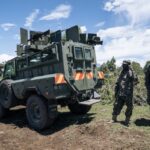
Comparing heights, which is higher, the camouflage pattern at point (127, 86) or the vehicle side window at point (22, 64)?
the vehicle side window at point (22, 64)

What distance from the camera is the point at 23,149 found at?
25.6 feet

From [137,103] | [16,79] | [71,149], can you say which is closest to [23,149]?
[71,149]

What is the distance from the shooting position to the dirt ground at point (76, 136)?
7.26 m

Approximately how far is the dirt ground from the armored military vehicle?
0.50 metres

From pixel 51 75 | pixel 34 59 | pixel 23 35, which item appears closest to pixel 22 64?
pixel 34 59

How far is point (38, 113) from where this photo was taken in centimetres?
968

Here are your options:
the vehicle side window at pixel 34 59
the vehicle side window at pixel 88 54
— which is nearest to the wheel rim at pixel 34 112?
the vehicle side window at pixel 34 59

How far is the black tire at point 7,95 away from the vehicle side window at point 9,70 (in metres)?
0.43

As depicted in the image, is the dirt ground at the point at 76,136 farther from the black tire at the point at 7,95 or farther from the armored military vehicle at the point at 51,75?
the black tire at the point at 7,95

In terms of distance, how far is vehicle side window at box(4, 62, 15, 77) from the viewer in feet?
36.0

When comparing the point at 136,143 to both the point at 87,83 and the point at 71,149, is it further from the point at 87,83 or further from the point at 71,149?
the point at 87,83

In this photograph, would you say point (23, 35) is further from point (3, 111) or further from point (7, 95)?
point (3, 111)

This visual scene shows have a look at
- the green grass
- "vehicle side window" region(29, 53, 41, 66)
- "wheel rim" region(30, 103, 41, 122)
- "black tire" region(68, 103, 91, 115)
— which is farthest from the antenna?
the green grass

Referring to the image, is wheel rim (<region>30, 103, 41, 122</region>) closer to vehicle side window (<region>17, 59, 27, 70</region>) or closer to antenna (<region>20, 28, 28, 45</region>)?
vehicle side window (<region>17, 59, 27, 70</region>)
